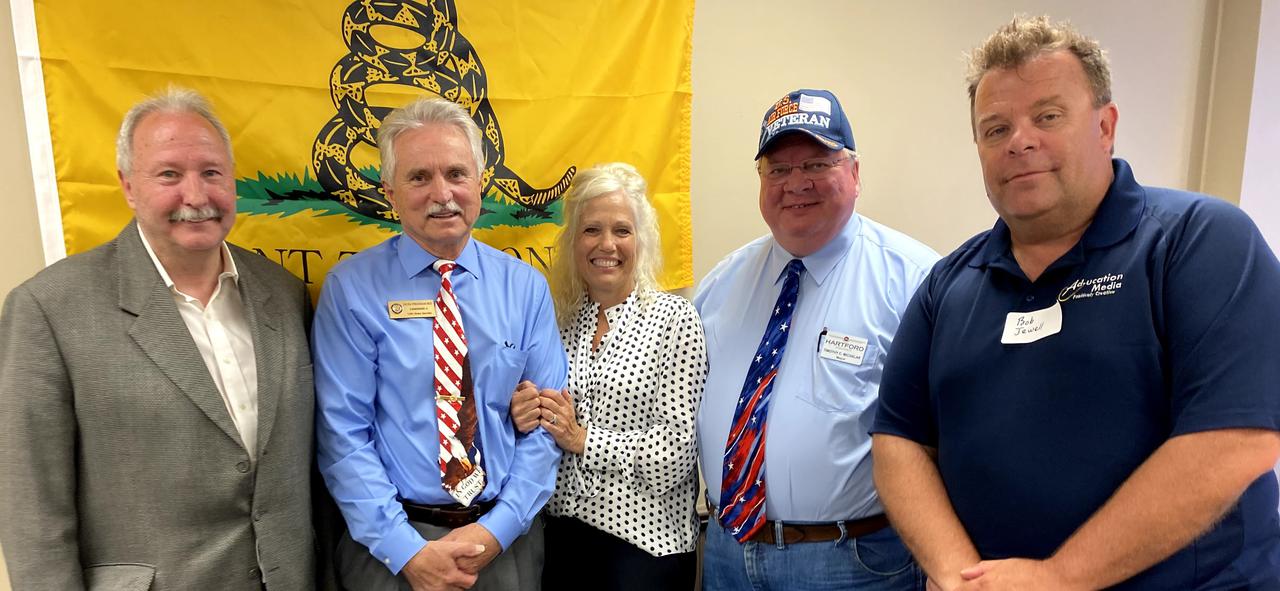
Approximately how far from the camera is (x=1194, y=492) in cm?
114

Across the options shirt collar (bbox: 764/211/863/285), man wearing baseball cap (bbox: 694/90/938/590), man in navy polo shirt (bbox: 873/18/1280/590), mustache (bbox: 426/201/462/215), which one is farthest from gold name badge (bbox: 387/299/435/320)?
man in navy polo shirt (bbox: 873/18/1280/590)

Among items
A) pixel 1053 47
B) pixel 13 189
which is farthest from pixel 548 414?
pixel 13 189

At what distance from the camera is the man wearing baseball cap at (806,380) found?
1.79 meters

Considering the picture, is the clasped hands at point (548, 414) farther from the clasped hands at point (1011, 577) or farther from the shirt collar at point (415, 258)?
the clasped hands at point (1011, 577)

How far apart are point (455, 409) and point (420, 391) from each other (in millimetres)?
99

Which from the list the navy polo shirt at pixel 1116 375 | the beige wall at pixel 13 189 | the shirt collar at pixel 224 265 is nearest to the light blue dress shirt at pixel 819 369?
the navy polo shirt at pixel 1116 375

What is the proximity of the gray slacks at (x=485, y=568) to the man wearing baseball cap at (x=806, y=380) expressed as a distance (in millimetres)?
488

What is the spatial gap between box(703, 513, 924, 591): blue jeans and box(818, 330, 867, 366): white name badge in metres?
0.44

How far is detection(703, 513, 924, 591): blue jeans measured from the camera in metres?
1.76

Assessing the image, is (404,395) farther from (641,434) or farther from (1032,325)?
(1032,325)

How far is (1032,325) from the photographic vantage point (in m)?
1.34

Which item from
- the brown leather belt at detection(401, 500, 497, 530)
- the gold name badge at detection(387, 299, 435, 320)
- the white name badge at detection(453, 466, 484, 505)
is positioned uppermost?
the gold name badge at detection(387, 299, 435, 320)

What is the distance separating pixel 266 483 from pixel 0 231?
1076mm

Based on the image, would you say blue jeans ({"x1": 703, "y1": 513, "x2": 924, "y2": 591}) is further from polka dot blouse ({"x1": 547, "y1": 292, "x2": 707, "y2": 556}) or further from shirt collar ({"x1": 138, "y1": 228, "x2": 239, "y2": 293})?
shirt collar ({"x1": 138, "y1": 228, "x2": 239, "y2": 293})
